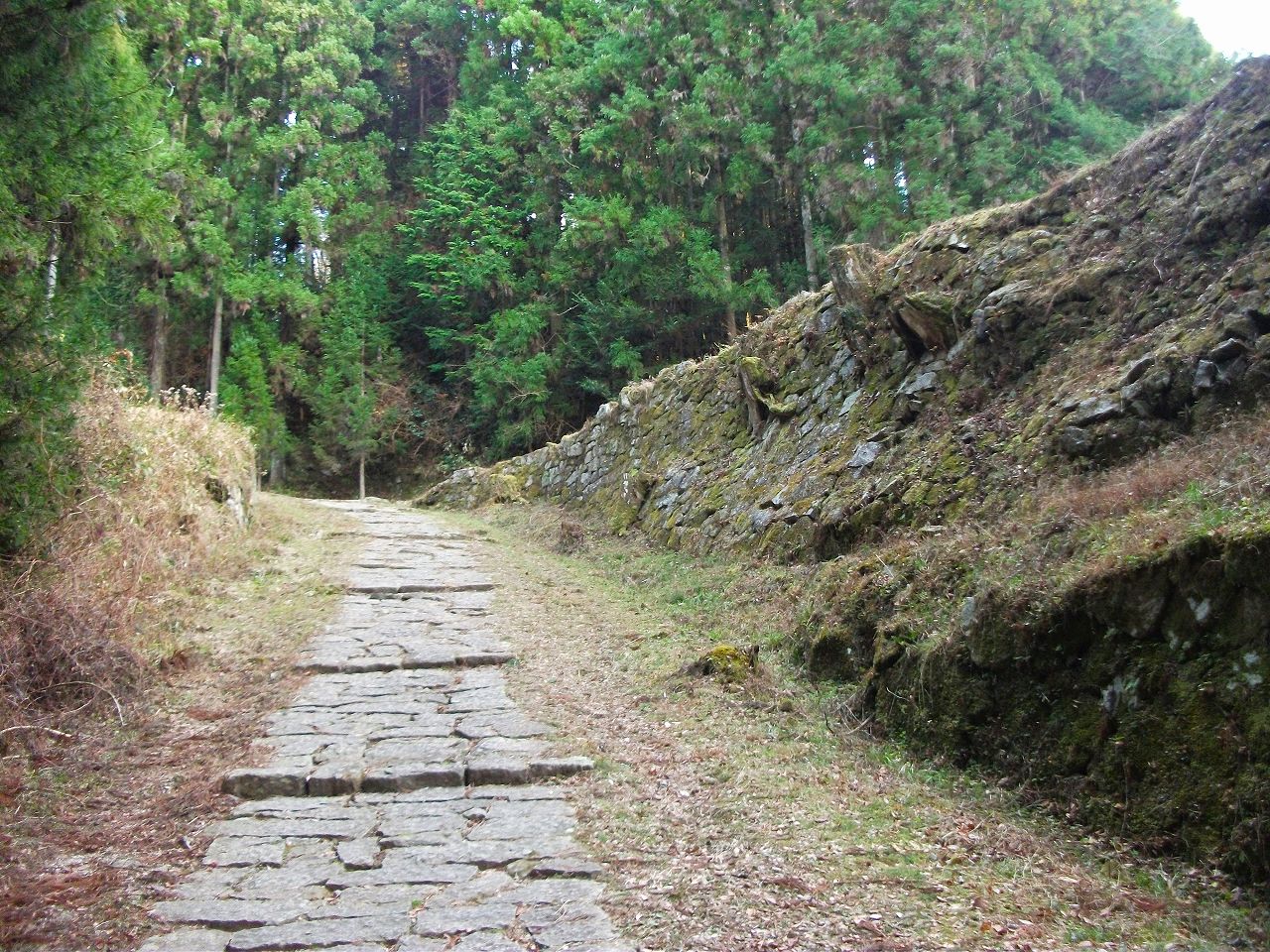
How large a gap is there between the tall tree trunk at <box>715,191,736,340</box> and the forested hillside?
0.12 m

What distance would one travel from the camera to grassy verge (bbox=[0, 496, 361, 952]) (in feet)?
11.4

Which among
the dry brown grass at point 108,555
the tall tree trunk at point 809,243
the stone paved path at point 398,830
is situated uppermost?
the tall tree trunk at point 809,243

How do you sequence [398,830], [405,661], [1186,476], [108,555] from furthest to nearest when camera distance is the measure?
1. [405,661]
2. [108,555]
3. [1186,476]
4. [398,830]

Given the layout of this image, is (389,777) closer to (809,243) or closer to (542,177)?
(809,243)

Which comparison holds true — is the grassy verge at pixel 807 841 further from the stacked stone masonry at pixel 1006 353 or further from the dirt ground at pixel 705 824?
the stacked stone masonry at pixel 1006 353

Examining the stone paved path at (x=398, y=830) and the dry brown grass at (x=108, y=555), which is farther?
the dry brown grass at (x=108, y=555)

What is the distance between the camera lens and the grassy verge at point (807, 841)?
3.09 m

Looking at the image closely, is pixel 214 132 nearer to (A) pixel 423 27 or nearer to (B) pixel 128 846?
(A) pixel 423 27

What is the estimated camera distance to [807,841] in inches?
151

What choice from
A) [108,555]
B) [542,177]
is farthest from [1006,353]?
[542,177]

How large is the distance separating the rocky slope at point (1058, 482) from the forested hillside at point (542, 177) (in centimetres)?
663

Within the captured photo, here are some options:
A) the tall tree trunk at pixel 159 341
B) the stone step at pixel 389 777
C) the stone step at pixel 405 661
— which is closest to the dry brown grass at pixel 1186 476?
the stone step at pixel 389 777

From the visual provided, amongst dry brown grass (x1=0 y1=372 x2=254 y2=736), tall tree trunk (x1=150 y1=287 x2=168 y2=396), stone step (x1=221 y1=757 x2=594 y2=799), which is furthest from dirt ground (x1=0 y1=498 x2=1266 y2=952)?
tall tree trunk (x1=150 y1=287 x2=168 y2=396)

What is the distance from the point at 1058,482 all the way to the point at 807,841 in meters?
3.11
